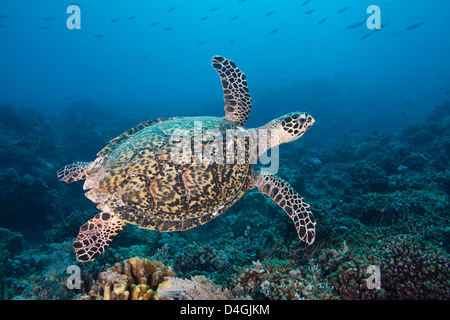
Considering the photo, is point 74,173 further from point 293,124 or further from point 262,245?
point 293,124

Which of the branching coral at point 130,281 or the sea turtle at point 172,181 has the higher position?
the sea turtle at point 172,181

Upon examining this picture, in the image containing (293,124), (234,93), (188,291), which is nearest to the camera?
(188,291)

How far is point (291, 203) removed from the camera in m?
3.60

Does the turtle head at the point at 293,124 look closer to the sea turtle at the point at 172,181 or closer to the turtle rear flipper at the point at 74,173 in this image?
the sea turtle at the point at 172,181

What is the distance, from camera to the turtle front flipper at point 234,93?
4395 mm

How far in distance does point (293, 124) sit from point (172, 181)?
2.69 m

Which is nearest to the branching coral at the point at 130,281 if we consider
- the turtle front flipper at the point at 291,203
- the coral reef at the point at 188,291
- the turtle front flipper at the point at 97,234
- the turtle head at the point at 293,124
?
the coral reef at the point at 188,291

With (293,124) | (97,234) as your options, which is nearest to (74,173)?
(97,234)

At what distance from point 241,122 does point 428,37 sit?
15135cm

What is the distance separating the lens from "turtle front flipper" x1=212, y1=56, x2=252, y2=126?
4395mm

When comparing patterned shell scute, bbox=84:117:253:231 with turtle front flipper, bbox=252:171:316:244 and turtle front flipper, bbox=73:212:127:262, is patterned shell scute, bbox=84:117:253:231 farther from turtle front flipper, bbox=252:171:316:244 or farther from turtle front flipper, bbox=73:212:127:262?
turtle front flipper, bbox=252:171:316:244
